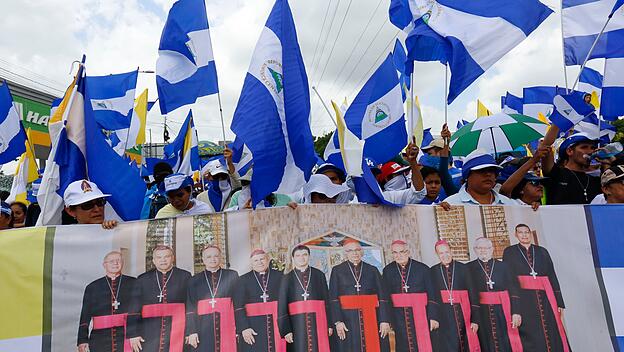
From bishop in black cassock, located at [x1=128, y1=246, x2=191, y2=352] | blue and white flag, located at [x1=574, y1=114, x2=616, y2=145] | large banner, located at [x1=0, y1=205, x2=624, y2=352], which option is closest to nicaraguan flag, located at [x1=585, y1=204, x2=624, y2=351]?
large banner, located at [x1=0, y1=205, x2=624, y2=352]

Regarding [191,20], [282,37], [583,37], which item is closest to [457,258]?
[282,37]

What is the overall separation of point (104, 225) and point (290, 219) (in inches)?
46.8

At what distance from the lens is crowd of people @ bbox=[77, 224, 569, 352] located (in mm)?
2938

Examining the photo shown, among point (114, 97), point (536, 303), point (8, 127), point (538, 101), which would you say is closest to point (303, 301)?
point (536, 303)

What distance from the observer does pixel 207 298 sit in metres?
3.02

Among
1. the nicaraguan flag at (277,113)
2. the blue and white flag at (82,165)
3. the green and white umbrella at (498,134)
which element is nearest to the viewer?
the nicaraguan flag at (277,113)

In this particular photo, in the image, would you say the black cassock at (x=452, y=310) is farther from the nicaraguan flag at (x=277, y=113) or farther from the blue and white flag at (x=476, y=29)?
the blue and white flag at (x=476, y=29)

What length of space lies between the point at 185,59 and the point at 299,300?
3.31 meters

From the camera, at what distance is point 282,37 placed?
360cm

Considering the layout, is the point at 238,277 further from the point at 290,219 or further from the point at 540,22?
the point at 540,22

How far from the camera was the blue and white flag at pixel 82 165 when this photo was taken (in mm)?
3549

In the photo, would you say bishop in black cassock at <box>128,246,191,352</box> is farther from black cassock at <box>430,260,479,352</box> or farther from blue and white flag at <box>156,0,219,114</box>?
blue and white flag at <box>156,0,219,114</box>

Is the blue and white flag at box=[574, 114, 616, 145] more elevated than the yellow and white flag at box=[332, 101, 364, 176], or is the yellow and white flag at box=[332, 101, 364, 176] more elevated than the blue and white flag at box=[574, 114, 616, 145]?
the blue and white flag at box=[574, 114, 616, 145]

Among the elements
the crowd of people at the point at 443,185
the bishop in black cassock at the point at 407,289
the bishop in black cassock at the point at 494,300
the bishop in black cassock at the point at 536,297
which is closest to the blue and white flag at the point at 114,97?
the crowd of people at the point at 443,185
